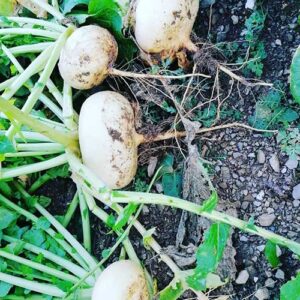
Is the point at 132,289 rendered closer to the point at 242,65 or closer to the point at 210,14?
the point at 242,65

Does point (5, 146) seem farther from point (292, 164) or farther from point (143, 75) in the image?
point (292, 164)

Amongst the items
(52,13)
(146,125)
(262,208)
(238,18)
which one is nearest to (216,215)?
(262,208)

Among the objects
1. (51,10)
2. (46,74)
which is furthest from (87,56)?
(51,10)

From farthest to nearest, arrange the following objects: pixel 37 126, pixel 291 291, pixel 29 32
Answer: pixel 29 32 < pixel 37 126 < pixel 291 291

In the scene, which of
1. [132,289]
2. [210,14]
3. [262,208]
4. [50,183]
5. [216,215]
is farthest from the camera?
[50,183]

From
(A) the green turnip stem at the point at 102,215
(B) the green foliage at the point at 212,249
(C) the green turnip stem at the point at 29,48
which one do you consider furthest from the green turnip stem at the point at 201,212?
(C) the green turnip stem at the point at 29,48

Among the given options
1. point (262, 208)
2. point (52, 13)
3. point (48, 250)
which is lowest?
point (48, 250)
